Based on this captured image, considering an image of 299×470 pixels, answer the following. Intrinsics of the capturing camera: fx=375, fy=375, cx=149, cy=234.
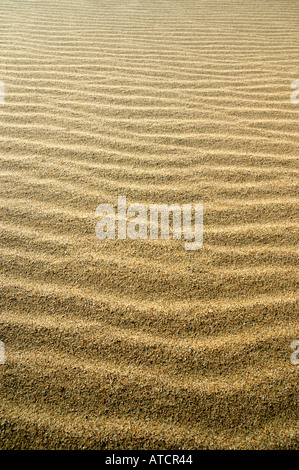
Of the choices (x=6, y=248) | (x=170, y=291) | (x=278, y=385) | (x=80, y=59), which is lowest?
(x=278, y=385)

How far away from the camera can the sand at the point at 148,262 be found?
4.09ft

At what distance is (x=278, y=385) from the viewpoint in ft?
4.29

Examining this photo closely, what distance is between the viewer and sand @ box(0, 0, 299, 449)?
4.09ft

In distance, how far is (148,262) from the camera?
5.69ft

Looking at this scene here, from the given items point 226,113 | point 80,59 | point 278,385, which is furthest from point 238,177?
point 80,59

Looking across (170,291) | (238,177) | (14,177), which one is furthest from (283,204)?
(14,177)

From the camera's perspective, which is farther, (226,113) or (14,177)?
(226,113)

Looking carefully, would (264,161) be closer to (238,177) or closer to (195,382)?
Result: (238,177)

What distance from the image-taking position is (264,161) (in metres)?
2.29

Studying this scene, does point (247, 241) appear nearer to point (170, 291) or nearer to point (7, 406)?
point (170, 291)
